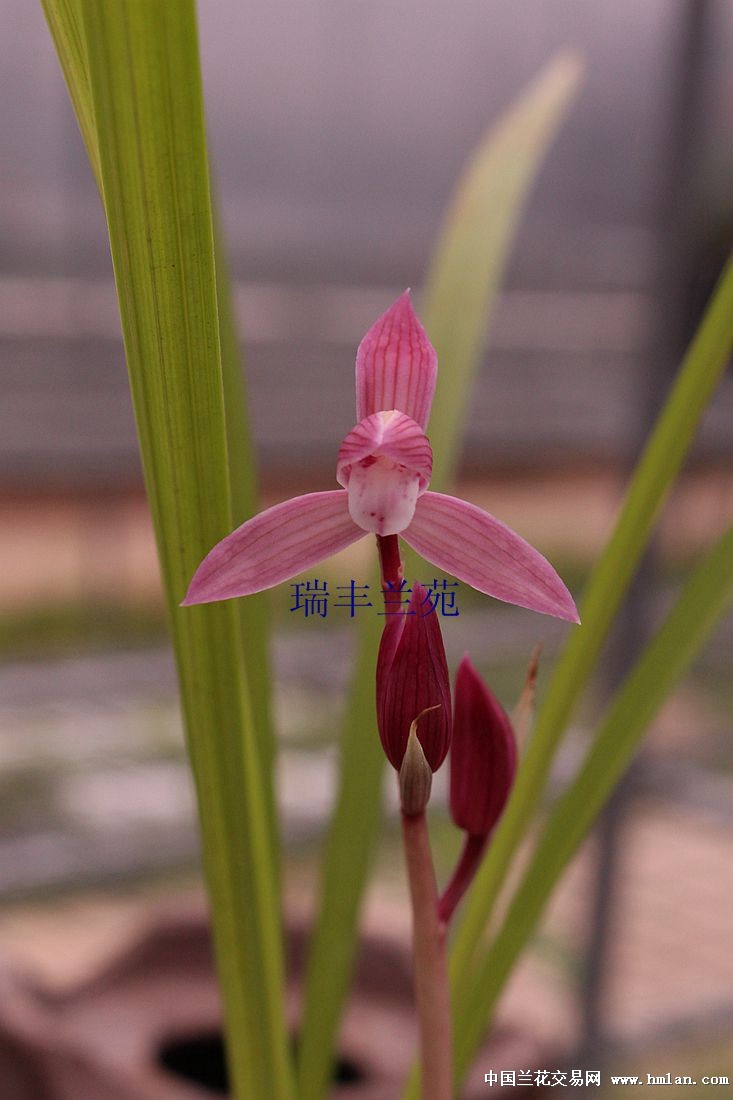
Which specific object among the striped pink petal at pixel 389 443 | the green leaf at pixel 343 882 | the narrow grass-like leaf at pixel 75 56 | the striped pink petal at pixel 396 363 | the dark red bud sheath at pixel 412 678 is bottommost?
the green leaf at pixel 343 882

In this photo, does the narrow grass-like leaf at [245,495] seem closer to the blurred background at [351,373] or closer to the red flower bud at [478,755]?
the red flower bud at [478,755]

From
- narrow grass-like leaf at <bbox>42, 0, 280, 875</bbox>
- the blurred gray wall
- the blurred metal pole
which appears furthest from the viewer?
the blurred gray wall

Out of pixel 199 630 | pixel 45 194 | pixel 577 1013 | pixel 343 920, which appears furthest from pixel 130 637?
pixel 199 630

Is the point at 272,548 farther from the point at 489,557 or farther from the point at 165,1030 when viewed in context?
the point at 165,1030

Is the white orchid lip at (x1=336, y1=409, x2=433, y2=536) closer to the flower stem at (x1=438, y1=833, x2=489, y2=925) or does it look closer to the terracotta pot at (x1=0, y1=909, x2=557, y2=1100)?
the flower stem at (x1=438, y1=833, x2=489, y2=925)

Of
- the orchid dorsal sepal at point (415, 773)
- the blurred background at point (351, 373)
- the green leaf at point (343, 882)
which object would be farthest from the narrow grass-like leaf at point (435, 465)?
the blurred background at point (351, 373)

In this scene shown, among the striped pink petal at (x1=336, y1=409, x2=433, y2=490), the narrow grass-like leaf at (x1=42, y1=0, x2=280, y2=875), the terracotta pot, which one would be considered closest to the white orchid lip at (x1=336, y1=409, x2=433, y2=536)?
the striped pink petal at (x1=336, y1=409, x2=433, y2=490)
